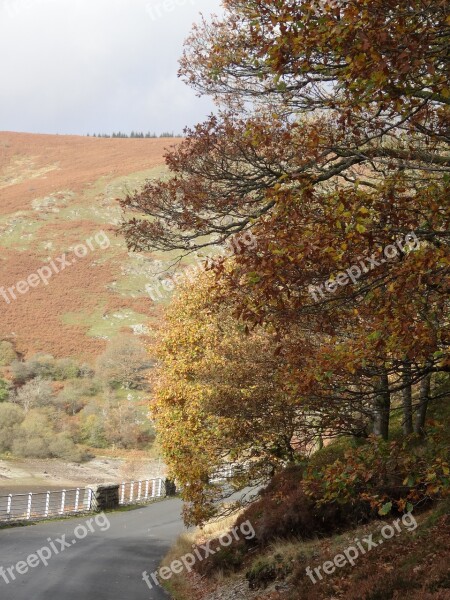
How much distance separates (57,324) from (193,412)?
44308 mm

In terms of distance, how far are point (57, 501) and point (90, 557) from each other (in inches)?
562

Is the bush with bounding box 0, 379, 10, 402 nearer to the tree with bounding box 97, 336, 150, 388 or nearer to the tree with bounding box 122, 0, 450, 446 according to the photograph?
the tree with bounding box 97, 336, 150, 388

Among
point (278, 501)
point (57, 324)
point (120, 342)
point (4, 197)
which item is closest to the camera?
point (278, 501)

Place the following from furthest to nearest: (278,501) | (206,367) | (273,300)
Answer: (206,367), (278,501), (273,300)

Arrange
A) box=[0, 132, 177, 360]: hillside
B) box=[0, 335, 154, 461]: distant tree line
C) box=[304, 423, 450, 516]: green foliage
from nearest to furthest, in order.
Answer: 1. box=[304, 423, 450, 516]: green foliage
2. box=[0, 335, 154, 461]: distant tree line
3. box=[0, 132, 177, 360]: hillside

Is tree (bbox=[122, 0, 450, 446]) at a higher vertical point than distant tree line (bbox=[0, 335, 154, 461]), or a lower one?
higher

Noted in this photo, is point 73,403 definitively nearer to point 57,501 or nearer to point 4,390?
point 4,390

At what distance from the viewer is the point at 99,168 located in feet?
296

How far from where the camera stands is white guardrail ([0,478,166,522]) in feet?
81.5

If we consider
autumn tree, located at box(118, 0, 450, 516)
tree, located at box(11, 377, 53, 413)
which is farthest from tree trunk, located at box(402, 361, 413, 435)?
tree, located at box(11, 377, 53, 413)

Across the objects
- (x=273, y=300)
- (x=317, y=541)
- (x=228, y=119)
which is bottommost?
(x=317, y=541)

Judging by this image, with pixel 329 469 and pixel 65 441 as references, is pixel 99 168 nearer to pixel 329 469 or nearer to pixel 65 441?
pixel 65 441

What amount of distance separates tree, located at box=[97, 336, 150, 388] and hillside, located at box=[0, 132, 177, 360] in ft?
7.79

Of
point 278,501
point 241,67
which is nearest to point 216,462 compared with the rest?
point 278,501
